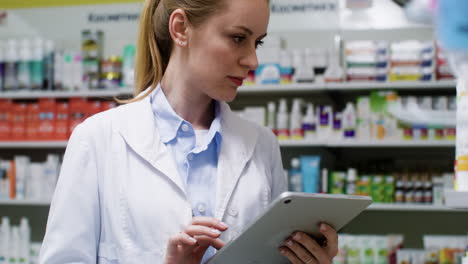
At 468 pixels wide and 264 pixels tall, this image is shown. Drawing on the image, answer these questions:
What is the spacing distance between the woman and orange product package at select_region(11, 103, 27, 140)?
11.1 feet

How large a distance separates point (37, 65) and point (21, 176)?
88 cm

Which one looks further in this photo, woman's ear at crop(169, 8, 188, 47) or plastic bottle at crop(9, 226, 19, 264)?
plastic bottle at crop(9, 226, 19, 264)

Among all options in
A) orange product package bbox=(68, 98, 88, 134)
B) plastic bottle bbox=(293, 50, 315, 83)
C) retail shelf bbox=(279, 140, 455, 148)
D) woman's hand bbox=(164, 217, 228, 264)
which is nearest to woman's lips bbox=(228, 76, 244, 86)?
woman's hand bbox=(164, 217, 228, 264)

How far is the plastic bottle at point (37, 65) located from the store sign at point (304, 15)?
184 centimetres

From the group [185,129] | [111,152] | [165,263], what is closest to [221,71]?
[185,129]

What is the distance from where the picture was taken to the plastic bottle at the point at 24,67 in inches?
188

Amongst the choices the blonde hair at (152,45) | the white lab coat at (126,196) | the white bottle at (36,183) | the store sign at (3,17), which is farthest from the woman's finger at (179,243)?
the store sign at (3,17)

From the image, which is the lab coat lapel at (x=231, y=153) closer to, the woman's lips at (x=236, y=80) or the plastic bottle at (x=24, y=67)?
the woman's lips at (x=236, y=80)

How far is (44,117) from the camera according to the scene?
4.74 metres

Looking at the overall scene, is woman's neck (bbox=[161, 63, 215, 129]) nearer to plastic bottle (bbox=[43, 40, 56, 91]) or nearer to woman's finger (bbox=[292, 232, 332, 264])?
woman's finger (bbox=[292, 232, 332, 264])

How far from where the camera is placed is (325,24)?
4793mm

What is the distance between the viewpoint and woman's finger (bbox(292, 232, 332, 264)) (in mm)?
1404

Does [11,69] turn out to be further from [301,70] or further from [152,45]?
[152,45]

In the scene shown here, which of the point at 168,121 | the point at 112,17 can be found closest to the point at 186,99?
the point at 168,121
